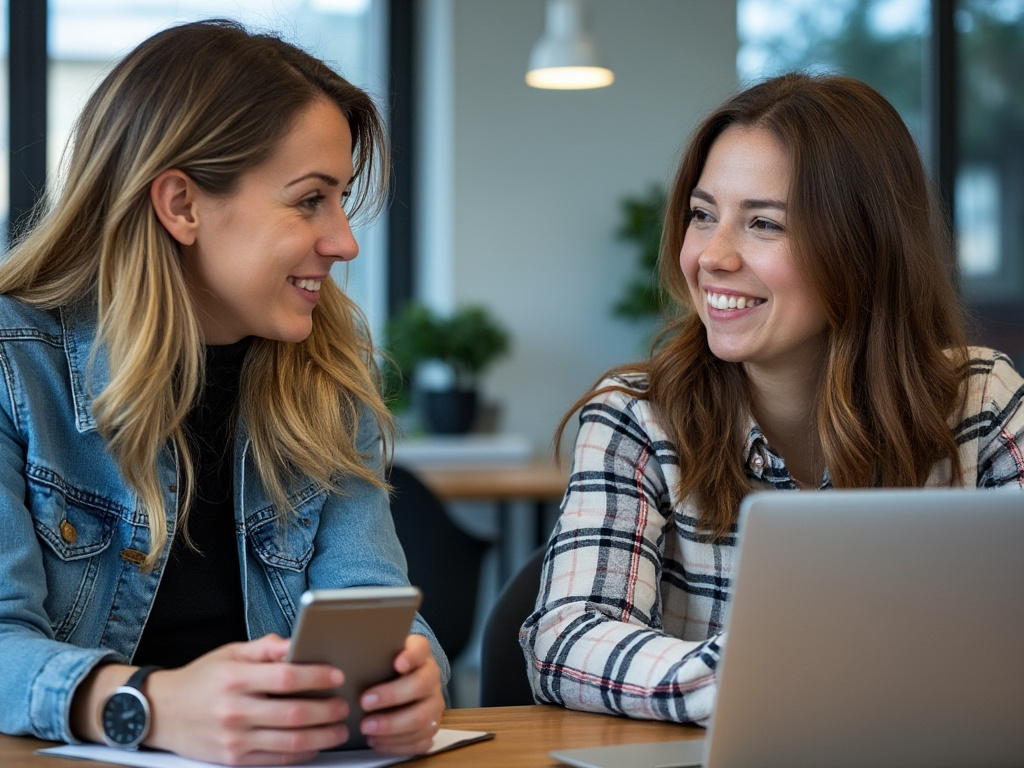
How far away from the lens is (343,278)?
1.86 m

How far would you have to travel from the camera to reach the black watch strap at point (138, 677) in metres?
1.03

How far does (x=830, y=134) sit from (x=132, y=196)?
0.86 metres

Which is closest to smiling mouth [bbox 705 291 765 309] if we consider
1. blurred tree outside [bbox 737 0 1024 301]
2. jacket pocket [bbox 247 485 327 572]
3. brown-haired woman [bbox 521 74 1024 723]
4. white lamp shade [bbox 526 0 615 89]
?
brown-haired woman [bbox 521 74 1024 723]

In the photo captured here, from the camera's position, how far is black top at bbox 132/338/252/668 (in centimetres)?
139

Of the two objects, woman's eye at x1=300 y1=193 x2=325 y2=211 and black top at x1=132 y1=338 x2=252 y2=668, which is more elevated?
woman's eye at x1=300 y1=193 x2=325 y2=211

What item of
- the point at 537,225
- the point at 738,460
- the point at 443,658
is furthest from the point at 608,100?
the point at 443,658

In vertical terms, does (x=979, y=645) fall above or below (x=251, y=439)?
below

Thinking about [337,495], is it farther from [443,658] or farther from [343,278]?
[343,278]

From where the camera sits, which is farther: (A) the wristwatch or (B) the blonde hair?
(B) the blonde hair

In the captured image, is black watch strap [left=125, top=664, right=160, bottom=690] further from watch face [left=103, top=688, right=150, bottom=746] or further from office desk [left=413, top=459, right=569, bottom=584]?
office desk [left=413, top=459, right=569, bottom=584]

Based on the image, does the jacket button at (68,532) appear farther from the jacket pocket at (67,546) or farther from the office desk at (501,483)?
the office desk at (501,483)

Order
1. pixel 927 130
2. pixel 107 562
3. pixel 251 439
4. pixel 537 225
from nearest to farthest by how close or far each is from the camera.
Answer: pixel 107 562 < pixel 251 439 < pixel 537 225 < pixel 927 130

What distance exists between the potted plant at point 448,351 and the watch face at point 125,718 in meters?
2.96

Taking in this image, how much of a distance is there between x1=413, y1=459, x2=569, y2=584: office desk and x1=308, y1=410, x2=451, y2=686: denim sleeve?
1661 mm
